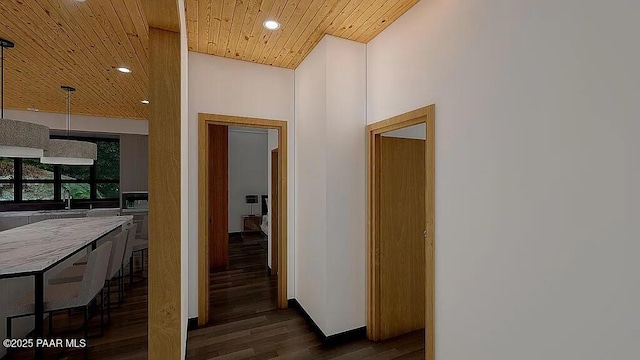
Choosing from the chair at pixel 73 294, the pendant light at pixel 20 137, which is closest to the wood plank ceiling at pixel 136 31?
the pendant light at pixel 20 137

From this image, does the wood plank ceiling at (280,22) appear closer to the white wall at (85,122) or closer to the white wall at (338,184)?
the white wall at (338,184)

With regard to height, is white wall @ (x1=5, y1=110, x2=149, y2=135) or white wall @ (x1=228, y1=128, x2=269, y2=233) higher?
white wall @ (x1=5, y1=110, x2=149, y2=135)

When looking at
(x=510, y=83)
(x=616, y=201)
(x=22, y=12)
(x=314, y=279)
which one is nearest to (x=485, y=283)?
(x=616, y=201)

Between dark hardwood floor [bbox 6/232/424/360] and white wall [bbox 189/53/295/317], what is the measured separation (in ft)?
1.22

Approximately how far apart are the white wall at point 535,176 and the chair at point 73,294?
270cm

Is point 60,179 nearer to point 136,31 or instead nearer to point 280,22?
point 136,31

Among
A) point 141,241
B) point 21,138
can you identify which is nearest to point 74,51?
point 21,138

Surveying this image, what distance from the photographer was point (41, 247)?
240 centimetres

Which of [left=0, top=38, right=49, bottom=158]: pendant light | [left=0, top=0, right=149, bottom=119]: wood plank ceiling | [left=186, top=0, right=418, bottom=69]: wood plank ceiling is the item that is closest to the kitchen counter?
[left=0, top=0, right=149, bottom=119]: wood plank ceiling

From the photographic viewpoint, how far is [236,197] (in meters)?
8.09

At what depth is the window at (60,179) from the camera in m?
5.57

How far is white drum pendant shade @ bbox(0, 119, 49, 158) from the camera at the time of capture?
7.74 ft

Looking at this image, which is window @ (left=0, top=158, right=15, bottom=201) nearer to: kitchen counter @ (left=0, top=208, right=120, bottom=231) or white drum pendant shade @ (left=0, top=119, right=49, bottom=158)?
kitchen counter @ (left=0, top=208, right=120, bottom=231)

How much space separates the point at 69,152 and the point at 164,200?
3.00 metres
